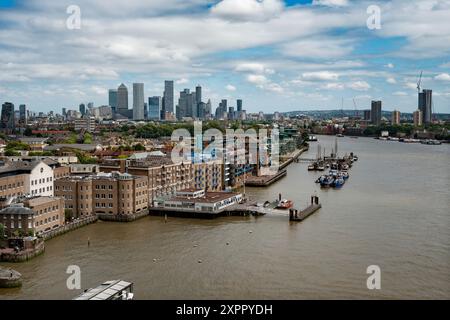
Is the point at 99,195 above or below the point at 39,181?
below

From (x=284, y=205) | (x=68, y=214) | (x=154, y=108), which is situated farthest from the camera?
(x=154, y=108)

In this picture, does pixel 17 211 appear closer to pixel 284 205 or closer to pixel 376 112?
pixel 284 205

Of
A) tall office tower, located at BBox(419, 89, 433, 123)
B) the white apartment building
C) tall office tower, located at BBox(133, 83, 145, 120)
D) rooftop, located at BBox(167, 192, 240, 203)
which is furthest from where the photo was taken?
tall office tower, located at BBox(133, 83, 145, 120)

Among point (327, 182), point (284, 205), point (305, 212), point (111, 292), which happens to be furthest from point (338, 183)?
point (111, 292)

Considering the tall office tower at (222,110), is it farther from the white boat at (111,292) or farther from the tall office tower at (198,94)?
the white boat at (111,292)

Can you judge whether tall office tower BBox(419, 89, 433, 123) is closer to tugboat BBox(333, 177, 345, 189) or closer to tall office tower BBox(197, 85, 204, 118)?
tall office tower BBox(197, 85, 204, 118)

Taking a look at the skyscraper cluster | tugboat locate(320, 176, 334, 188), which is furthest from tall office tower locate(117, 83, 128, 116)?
tugboat locate(320, 176, 334, 188)
